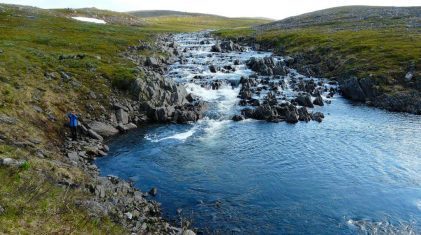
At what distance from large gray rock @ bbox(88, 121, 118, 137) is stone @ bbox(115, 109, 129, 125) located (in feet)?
9.44

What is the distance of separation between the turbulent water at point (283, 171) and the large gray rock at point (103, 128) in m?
2.16

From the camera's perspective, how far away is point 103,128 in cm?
5097

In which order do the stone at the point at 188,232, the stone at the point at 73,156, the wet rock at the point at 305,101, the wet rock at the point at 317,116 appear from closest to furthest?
the stone at the point at 188,232 < the stone at the point at 73,156 < the wet rock at the point at 317,116 < the wet rock at the point at 305,101

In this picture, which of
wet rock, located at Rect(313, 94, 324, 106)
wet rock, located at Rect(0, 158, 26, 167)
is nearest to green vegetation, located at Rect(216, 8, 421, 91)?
wet rock, located at Rect(313, 94, 324, 106)

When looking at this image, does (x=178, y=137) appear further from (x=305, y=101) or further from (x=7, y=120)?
(x=305, y=101)

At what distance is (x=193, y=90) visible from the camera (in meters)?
76.0

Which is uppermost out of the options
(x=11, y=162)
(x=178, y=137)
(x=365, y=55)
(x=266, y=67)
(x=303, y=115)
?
(x=365, y=55)

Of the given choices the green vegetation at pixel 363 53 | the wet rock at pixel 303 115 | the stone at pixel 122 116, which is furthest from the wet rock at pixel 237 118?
the green vegetation at pixel 363 53

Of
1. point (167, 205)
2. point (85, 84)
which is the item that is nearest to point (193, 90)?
point (85, 84)

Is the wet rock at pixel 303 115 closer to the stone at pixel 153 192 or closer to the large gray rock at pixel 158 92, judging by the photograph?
the large gray rock at pixel 158 92

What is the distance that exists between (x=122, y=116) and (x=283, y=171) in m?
25.4

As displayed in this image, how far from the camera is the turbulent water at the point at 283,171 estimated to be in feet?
104

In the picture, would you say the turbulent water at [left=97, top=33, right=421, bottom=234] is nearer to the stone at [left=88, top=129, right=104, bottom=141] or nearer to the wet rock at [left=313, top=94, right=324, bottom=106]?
the stone at [left=88, top=129, right=104, bottom=141]

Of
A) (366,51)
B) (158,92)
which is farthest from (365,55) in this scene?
(158,92)
